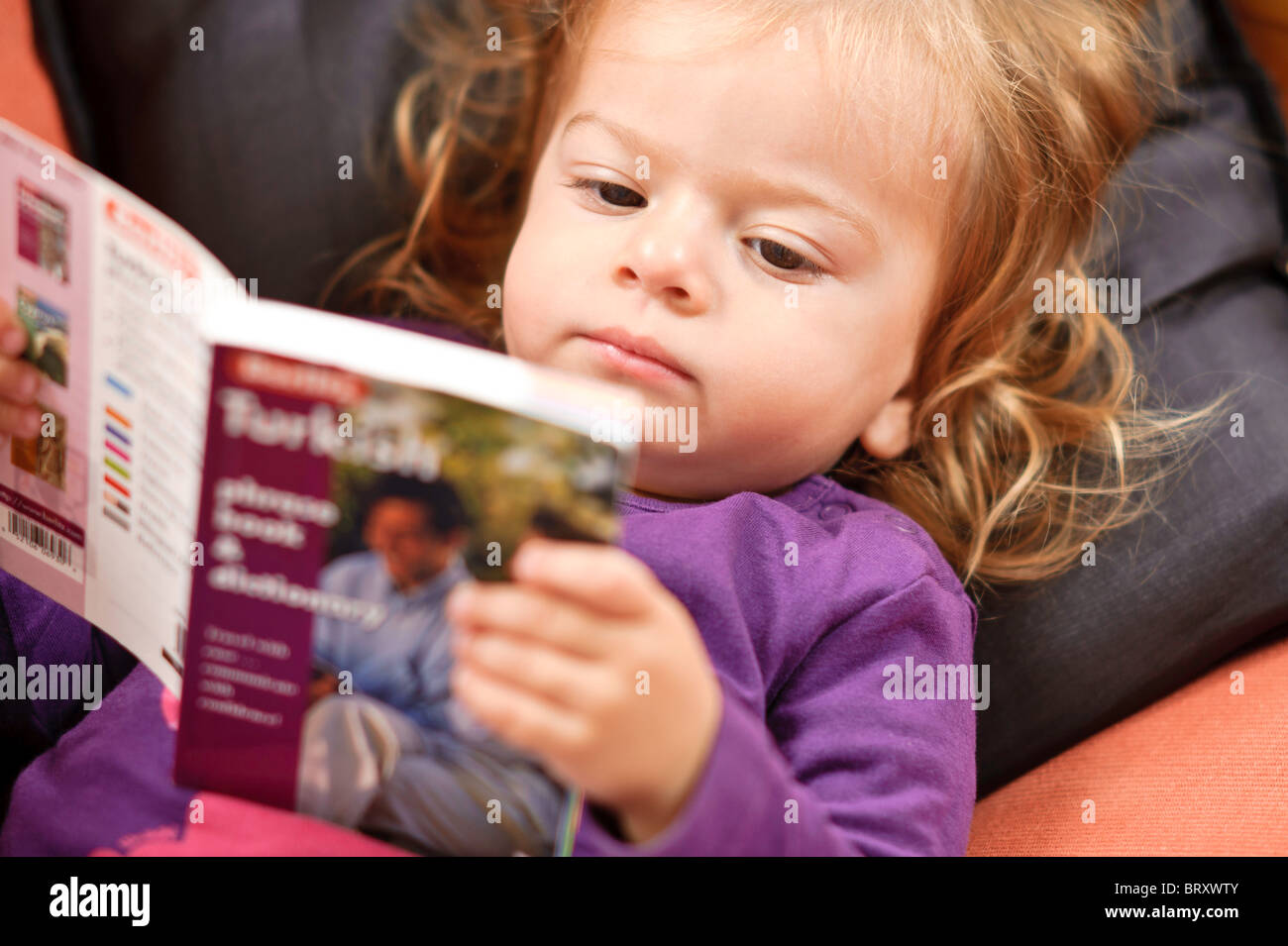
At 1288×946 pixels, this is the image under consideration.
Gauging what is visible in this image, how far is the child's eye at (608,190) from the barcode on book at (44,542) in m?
0.51

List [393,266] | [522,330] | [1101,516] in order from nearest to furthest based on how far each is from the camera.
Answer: [522,330]
[1101,516]
[393,266]

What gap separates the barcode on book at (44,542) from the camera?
86 cm

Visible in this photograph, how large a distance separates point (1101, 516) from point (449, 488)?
747 mm

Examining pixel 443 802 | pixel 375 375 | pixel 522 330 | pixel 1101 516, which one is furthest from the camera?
pixel 1101 516

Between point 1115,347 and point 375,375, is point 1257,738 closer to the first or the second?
point 1115,347

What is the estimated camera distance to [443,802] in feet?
2.47

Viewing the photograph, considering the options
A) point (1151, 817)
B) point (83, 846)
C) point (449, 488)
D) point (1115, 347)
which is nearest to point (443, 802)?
point (449, 488)

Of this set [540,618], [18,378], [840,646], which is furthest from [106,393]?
[840,646]

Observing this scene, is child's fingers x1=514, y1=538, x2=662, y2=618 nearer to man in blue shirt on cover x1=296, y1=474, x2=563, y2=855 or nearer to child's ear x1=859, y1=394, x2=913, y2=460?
man in blue shirt on cover x1=296, y1=474, x2=563, y2=855

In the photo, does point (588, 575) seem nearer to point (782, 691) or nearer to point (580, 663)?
point (580, 663)

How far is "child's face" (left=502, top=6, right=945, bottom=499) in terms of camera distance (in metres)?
0.91

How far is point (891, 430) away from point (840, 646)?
0.29 meters

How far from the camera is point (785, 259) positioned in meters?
0.95

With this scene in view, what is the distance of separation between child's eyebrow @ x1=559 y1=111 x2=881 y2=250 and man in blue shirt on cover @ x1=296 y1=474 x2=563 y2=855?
1.40 ft
